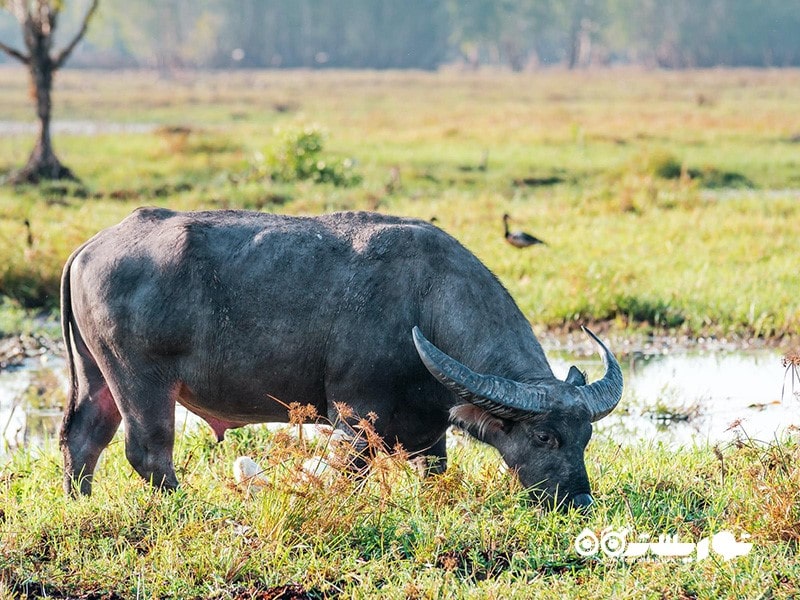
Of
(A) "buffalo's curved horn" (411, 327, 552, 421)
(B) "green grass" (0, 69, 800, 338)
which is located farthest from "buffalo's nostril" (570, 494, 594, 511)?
(B) "green grass" (0, 69, 800, 338)

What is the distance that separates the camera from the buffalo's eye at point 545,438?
14.6 ft

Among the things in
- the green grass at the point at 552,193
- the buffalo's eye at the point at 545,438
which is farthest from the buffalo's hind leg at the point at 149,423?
the green grass at the point at 552,193

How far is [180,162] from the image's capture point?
59.7ft

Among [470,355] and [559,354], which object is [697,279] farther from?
[470,355]

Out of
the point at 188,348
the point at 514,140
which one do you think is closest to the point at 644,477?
the point at 188,348

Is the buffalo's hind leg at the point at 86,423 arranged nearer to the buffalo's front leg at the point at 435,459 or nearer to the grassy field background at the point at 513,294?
the grassy field background at the point at 513,294

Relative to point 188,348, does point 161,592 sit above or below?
below

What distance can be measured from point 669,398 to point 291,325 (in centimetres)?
333

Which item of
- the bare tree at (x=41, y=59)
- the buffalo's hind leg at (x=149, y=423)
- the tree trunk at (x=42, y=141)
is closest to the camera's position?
the buffalo's hind leg at (x=149, y=423)

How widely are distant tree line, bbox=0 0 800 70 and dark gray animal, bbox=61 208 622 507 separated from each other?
2819 inches

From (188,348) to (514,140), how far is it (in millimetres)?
18635

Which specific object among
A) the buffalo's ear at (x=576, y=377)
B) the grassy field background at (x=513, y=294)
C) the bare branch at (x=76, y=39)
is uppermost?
the bare branch at (x=76, y=39)

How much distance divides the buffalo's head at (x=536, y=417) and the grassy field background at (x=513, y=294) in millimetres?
138

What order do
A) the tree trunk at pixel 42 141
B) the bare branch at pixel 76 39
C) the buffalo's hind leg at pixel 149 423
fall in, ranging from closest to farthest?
the buffalo's hind leg at pixel 149 423, the bare branch at pixel 76 39, the tree trunk at pixel 42 141
